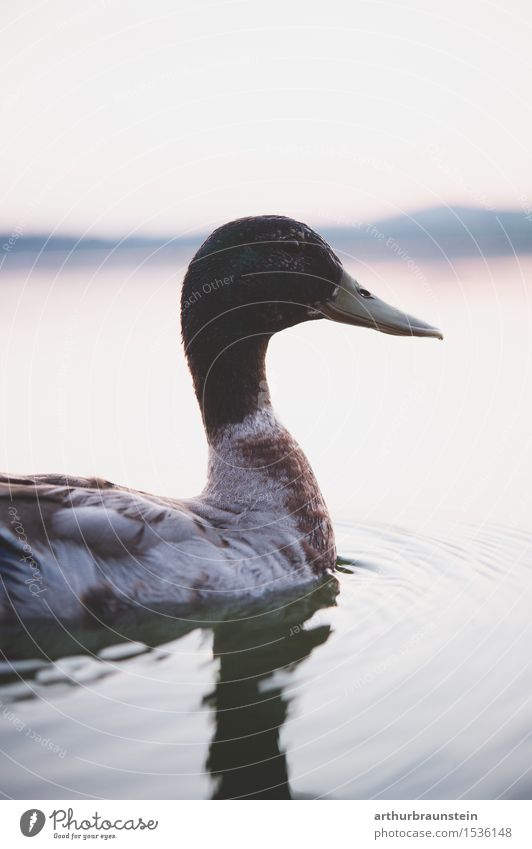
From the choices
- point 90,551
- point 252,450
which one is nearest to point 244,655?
point 90,551

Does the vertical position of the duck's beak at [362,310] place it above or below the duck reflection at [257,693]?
above

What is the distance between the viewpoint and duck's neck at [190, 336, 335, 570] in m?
3.42

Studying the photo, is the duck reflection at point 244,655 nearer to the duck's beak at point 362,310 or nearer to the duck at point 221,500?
the duck at point 221,500

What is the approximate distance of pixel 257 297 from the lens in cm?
344

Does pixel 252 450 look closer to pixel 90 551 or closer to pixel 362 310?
pixel 362 310

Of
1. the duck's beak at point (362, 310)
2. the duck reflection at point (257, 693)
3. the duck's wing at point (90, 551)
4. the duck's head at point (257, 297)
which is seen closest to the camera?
the duck reflection at point (257, 693)

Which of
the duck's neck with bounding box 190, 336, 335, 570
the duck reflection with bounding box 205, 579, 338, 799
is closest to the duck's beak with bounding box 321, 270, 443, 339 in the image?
the duck's neck with bounding box 190, 336, 335, 570

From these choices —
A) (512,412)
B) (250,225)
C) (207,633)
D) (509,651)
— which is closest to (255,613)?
Result: (207,633)

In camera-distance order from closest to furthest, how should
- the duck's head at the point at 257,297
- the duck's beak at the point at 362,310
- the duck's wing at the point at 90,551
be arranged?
the duck's wing at the point at 90,551 < the duck's head at the point at 257,297 < the duck's beak at the point at 362,310

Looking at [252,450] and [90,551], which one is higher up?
[252,450]

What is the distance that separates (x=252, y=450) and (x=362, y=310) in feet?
1.93

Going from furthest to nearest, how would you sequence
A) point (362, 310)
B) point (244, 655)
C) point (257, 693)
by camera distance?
point (362, 310) → point (244, 655) → point (257, 693)

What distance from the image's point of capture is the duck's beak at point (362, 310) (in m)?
3.50

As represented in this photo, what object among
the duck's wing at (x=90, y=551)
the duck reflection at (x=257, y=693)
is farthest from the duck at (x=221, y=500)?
the duck reflection at (x=257, y=693)
